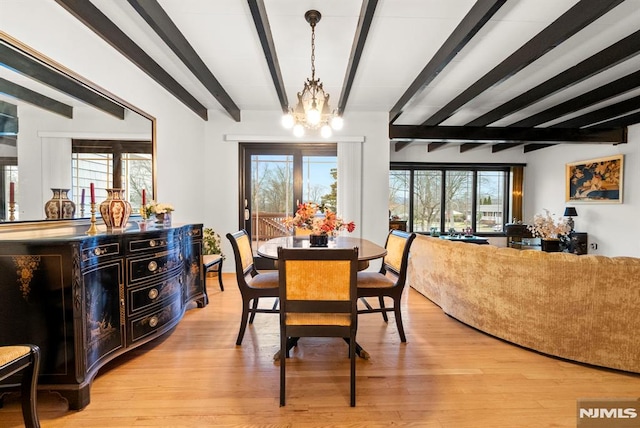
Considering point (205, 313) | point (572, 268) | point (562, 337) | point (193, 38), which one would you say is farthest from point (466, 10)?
point (205, 313)

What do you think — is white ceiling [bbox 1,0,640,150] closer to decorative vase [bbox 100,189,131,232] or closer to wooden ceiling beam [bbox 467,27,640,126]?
wooden ceiling beam [bbox 467,27,640,126]

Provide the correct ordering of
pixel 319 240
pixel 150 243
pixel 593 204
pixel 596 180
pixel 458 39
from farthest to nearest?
pixel 593 204 < pixel 596 180 < pixel 319 240 < pixel 458 39 < pixel 150 243

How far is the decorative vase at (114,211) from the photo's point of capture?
2.23 meters

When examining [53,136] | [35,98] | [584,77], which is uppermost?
[584,77]

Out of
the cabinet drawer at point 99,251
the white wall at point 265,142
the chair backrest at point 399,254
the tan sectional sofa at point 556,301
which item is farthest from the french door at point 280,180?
the cabinet drawer at point 99,251

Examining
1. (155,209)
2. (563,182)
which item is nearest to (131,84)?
(155,209)

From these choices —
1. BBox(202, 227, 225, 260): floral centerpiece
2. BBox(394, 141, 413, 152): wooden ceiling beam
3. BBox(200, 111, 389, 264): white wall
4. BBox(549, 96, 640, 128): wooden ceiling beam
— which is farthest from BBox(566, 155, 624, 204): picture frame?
BBox(202, 227, 225, 260): floral centerpiece

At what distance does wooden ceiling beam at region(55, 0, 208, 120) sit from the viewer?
2.00m

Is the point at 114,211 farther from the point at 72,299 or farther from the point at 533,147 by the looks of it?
the point at 533,147

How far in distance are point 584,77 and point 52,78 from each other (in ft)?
15.1

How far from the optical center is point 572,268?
2033mm

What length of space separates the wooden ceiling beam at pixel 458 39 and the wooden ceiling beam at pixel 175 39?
2309 mm

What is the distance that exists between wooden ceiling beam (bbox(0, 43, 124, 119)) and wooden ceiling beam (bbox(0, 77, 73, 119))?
9 centimetres

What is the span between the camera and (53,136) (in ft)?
6.52
